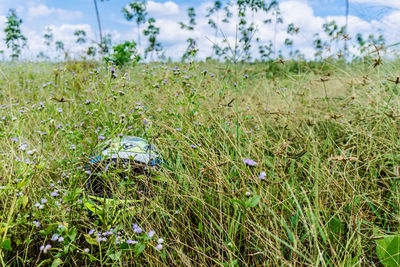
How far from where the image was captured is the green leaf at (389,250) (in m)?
1.17

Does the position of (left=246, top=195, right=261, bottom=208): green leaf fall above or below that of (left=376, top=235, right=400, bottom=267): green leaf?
above

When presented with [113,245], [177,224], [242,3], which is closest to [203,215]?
[177,224]

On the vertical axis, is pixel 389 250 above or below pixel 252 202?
below

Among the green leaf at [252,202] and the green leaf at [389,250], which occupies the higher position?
the green leaf at [252,202]

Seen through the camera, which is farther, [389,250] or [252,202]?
[389,250]

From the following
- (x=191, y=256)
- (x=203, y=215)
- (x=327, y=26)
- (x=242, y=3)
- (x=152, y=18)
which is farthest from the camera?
(x=152, y=18)

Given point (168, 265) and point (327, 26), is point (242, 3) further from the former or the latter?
point (327, 26)

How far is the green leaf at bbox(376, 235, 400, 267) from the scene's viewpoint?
1.17 meters

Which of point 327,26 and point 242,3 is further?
point 327,26

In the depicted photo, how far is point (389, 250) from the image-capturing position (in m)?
1.19

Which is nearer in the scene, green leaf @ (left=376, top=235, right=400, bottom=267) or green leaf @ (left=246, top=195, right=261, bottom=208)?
green leaf @ (left=246, top=195, right=261, bottom=208)

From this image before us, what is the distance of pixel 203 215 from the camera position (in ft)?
4.70

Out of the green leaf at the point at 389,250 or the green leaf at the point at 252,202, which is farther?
the green leaf at the point at 389,250

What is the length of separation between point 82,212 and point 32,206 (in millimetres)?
293
